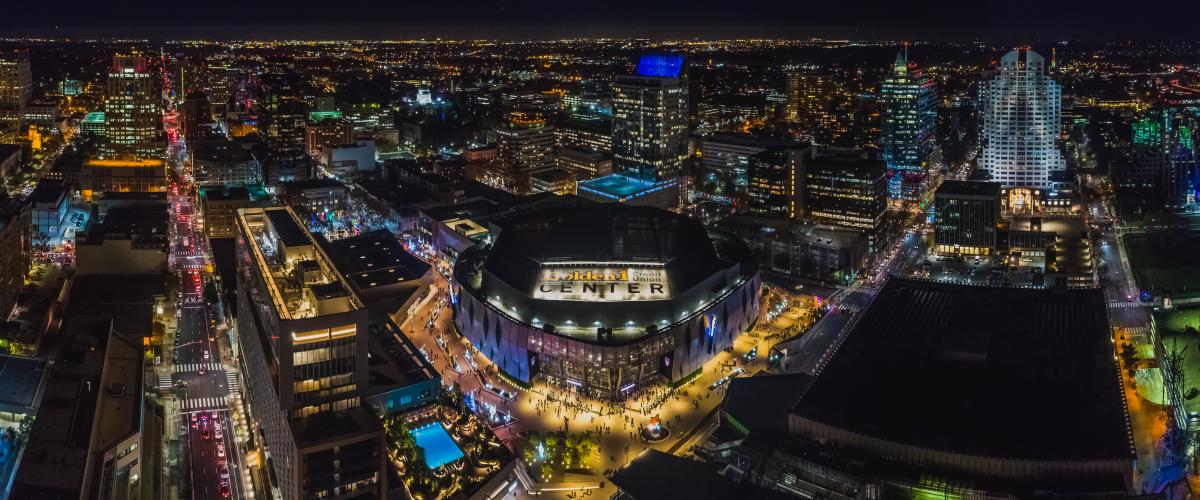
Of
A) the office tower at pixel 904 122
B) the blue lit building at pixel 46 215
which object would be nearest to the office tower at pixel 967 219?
the office tower at pixel 904 122

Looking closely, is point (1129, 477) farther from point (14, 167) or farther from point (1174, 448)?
point (14, 167)

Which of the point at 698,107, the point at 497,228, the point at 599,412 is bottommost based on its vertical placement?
the point at 599,412

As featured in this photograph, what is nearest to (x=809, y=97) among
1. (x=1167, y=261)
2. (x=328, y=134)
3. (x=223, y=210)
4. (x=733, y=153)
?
(x=733, y=153)

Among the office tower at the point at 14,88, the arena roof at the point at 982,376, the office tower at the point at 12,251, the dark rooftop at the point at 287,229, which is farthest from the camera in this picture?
the office tower at the point at 14,88

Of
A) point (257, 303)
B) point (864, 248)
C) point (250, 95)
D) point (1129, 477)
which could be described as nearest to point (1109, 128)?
point (864, 248)

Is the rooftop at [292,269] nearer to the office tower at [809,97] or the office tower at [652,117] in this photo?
the office tower at [652,117]

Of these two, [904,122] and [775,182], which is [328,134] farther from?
[904,122]
